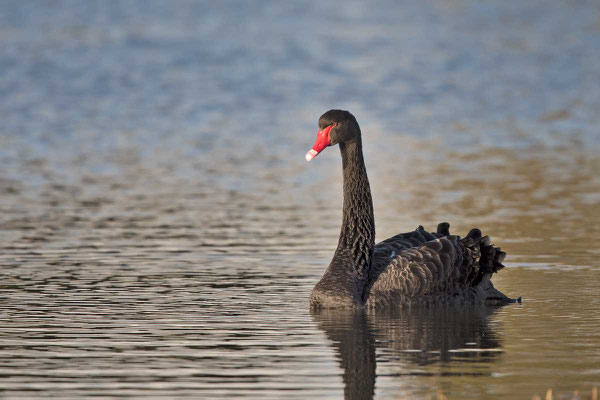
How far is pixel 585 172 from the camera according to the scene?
19.8 m

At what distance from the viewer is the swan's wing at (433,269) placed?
10.8m

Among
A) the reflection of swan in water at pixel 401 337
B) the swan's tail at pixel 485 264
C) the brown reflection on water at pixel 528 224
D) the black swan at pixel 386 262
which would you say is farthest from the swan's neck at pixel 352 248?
the brown reflection on water at pixel 528 224

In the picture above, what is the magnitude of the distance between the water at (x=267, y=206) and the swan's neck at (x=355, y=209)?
2.21 ft

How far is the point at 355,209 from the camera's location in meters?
11.3

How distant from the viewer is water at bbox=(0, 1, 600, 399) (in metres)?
8.53

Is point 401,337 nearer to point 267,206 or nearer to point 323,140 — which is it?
point 323,140

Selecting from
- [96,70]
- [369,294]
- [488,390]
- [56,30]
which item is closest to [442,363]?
[488,390]

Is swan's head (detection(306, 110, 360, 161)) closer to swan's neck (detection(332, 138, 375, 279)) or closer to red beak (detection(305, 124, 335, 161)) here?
red beak (detection(305, 124, 335, 161))

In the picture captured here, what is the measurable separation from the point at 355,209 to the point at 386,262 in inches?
22.1

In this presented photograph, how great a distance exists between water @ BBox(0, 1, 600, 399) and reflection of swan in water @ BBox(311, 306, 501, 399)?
3 cm

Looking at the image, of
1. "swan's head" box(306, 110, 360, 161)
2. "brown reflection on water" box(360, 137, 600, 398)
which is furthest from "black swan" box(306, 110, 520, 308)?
"brown reflection on water" box(360, 137, 600, 398)

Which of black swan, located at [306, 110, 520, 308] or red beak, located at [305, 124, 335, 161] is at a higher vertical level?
red beak, located at [305, 124, 335, 161]

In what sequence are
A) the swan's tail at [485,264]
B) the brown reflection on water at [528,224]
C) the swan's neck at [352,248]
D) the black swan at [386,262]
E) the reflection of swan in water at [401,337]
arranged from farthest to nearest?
the swan's tail at [485,264] < the black swan at [386,262] < the swan's neck at [352,248] < the brown reflection on water at [528,224] < the reflection of swan in water at [401,337]

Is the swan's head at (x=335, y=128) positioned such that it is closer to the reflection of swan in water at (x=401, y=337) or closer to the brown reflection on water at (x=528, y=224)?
the reflection of swan in water at (x=401, y=337)
